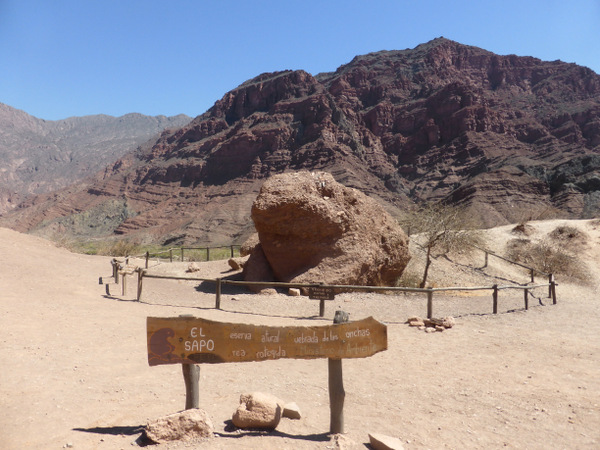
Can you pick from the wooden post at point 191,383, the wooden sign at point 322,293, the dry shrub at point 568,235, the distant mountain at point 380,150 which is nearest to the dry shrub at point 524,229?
the dry shrub at point 568,235

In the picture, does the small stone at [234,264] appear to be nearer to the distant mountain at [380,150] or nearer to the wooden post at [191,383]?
the wooden post at [191,383]

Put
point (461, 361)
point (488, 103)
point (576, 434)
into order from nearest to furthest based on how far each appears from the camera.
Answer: point (576, 434) < point (461, 361) < point (488, 103)

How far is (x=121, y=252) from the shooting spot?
81.5 ft

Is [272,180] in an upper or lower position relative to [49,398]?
upper

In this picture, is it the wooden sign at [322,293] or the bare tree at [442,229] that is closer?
the wooden sign at [322,293]

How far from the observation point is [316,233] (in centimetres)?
1248

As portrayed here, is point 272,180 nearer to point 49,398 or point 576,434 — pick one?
point 49,398

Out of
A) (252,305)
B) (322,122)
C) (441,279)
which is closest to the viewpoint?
(252,305)

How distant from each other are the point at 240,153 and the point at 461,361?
323ft

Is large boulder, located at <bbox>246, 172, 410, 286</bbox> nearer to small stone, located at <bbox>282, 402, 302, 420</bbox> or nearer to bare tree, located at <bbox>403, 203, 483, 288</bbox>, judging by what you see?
bare tree, located at <bbox>403, 203, 483, 288</bbox>

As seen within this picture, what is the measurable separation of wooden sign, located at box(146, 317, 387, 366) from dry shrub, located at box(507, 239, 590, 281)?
687 inches

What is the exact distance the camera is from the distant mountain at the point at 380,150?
7000 cm

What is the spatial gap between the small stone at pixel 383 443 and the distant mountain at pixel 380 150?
6089 cm

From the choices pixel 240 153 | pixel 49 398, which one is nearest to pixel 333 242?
pixel 49 398
